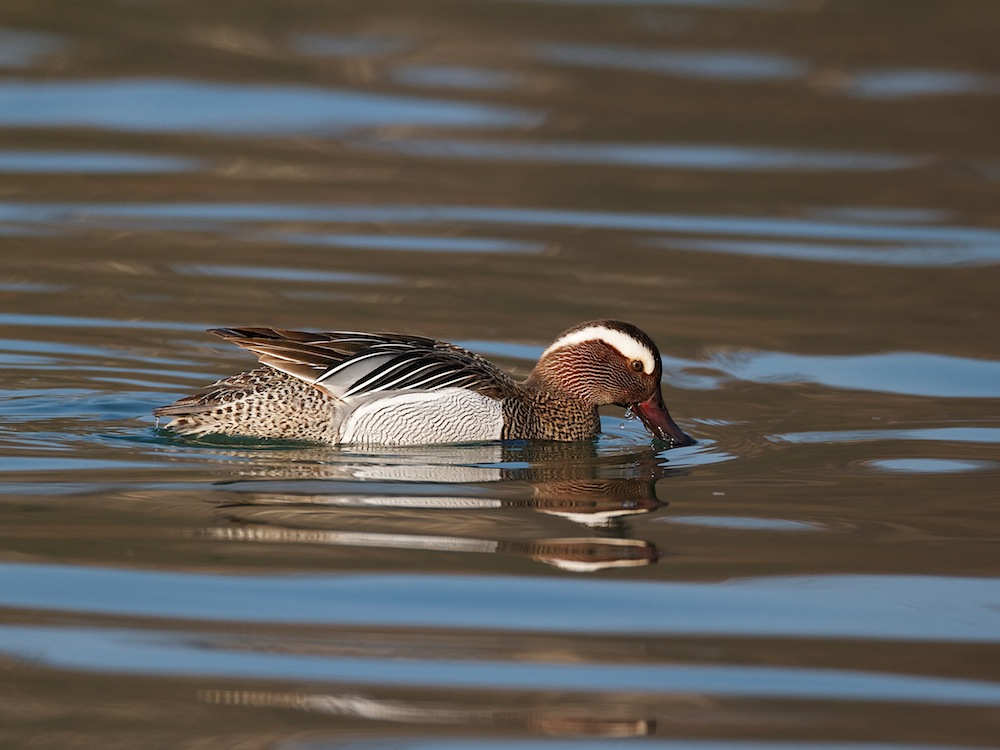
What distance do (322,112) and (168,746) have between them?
1237 centimetres

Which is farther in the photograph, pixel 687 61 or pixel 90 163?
pixel 687 61

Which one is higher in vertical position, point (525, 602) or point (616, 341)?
point (616, 341)

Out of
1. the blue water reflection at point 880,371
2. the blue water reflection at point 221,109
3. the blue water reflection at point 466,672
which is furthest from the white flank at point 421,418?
the blue water reflection at point 221,109

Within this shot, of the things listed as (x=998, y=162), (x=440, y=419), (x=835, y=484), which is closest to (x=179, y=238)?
(x=440, y=419)

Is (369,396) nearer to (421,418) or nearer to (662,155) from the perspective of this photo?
(421,418)

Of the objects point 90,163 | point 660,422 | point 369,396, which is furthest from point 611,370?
point 90,163

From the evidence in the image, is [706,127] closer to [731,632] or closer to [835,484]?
[835,484]

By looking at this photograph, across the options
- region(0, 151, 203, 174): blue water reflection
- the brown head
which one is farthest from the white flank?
region(0, 151, 203, 174): blue water reflection

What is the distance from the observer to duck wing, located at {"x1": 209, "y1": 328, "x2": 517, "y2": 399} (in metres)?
8.52

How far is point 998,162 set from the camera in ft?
53.5

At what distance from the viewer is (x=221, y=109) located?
16.9 metres

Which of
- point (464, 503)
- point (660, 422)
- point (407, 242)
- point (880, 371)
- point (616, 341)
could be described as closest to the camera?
point (464, 503)

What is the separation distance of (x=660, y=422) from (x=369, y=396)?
1451 millimetres

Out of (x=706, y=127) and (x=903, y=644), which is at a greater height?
(x=706, y=127)
